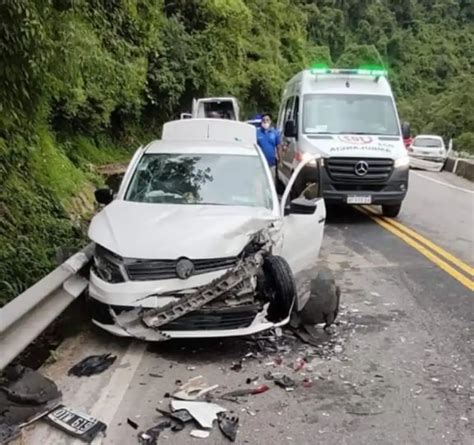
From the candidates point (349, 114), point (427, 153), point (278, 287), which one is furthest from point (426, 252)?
point (427, 153)

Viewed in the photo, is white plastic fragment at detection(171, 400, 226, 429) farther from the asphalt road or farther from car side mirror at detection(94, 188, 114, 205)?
car side mirror at detection(94, 188, 114, 205)

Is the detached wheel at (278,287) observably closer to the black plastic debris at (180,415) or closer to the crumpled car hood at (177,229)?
the crumpled car hood at (177,229)

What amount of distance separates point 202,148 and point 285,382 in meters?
3.35

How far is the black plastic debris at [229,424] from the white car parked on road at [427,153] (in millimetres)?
27286

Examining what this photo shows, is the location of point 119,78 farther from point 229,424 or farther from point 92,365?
point 229,424

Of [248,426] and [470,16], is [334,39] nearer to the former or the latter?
[470,16]

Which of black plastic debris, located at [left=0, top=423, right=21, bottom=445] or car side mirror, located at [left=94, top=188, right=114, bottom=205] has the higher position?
car side mirror, located at [left=94, top=188, right=114, bottom=205]

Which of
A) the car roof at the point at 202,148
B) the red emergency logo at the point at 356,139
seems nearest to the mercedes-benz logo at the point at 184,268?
the car roof at the point at 202,148

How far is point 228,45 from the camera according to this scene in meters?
28.4

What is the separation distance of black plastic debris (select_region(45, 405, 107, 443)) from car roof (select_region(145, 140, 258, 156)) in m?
3.79

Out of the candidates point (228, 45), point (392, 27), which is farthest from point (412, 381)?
point (392, 27)

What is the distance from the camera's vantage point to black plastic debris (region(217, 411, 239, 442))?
4.25 metres

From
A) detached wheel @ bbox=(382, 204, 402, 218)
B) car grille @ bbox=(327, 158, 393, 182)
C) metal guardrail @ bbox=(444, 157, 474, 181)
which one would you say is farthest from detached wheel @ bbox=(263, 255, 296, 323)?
metal guardrail @ bbox=(444, 157, 474, 181)

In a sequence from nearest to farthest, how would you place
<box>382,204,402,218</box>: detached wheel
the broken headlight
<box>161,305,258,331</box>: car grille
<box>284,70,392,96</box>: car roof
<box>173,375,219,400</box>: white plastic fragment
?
<box>173,375,219,400</box>: white plastic fragment
<box>161,305,258,331</box>: car grille
the broken headlight
<box>382,204,402,218</box>: detached wheel
<box>284,70,392,96</box>: car roof
